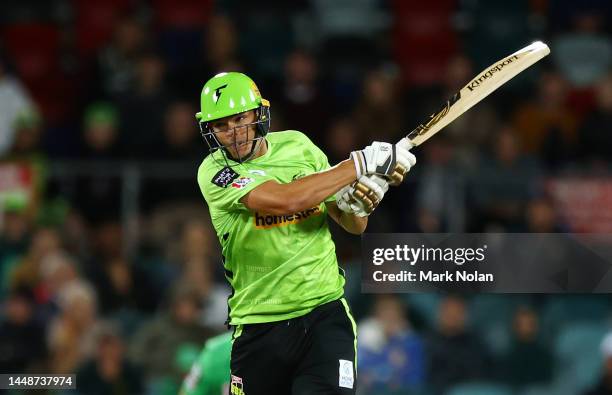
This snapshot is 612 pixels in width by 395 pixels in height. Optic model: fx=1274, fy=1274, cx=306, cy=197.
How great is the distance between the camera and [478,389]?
33.5 ft

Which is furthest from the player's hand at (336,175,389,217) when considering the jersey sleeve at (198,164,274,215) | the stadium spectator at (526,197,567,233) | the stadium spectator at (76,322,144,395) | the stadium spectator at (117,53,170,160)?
the stadium spectator at (117,53,170,160)

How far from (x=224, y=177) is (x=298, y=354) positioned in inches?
39.2

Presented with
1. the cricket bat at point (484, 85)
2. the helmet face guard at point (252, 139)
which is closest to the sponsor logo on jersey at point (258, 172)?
the helmet face guard at point (252, 139)

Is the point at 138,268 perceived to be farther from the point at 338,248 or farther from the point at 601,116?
the point at 601,116

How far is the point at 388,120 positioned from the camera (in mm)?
11859

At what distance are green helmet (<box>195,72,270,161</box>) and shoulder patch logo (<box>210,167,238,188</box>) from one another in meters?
0.10

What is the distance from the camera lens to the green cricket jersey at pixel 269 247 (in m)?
6.60

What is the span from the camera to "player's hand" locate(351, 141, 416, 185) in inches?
252

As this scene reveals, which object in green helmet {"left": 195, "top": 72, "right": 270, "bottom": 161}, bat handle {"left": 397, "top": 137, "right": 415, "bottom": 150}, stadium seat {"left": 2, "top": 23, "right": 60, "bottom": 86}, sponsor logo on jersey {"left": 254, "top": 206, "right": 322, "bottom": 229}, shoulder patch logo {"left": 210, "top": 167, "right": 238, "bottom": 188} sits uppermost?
stadium seat {"left": 2, "top": 23, "right": 60, "bottom": 86}

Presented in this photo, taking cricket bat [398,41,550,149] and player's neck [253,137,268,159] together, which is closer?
player's neck [253,137,268,159]

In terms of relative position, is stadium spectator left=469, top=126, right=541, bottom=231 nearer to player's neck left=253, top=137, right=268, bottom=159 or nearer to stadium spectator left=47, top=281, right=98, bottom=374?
stadium spectator left=47, top=281, right=98, bottom=374

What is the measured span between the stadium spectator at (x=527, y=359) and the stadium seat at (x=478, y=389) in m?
0.17

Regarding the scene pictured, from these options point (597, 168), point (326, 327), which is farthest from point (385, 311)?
point (326, 327)

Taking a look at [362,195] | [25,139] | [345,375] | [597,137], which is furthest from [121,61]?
[345,375]
